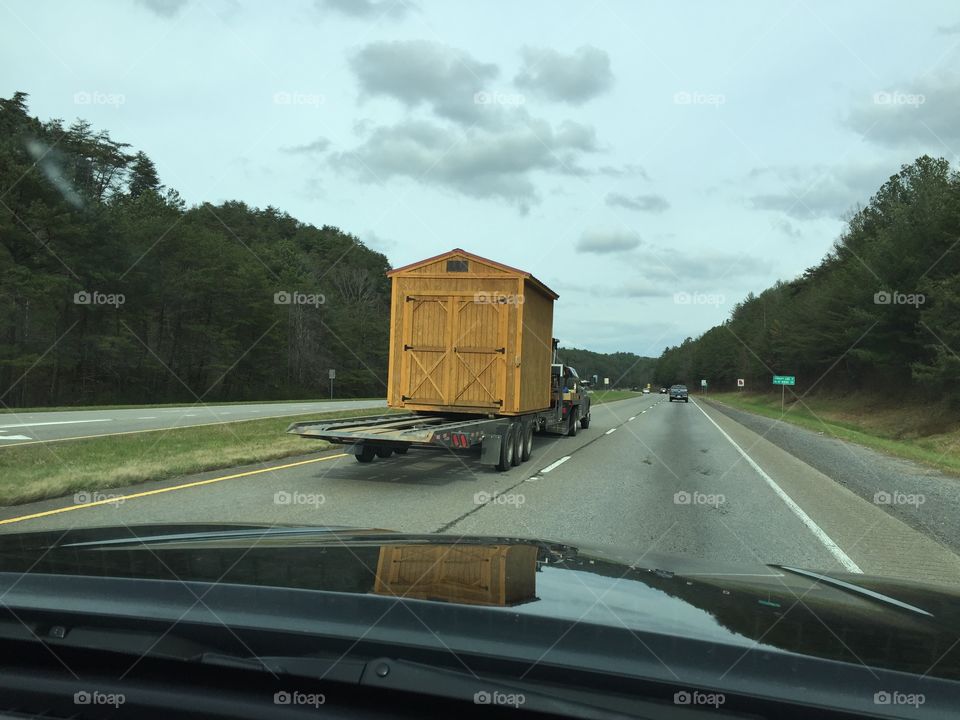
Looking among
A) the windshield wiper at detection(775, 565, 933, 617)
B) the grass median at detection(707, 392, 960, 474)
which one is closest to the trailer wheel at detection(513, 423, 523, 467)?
the grass median at detection(707, 392, 960, 474)

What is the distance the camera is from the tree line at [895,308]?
33188mm

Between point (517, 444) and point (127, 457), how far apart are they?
24.4 ft

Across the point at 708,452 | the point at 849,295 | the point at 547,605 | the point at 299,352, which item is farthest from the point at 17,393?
the point at 849,295

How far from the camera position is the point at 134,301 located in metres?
51.0

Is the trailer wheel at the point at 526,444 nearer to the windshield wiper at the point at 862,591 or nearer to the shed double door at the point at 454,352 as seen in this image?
the shed double door at the point at 454,352

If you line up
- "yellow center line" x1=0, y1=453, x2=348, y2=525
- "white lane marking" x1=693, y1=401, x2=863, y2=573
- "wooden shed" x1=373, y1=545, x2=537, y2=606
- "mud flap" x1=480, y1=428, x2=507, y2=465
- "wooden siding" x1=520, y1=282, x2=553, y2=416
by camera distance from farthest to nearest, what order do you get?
"wooden siding" x1=520, y1=282, x2=553, y2=416, "mud flap" x1=480, y1=428, x2=507, y2=465, "yellow center line" x1=0, y1=453, x2=348, y2=525, "white lane marking" x1=693, y1=401, x2=863, y2=573, "wooden shed" x1=373, y1=545, x2=537, y2=606

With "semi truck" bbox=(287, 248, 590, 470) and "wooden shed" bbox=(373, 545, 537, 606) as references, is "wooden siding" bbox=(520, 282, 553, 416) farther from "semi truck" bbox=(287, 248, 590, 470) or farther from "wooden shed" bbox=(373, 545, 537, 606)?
"wooden shed" bbox=(373, 545, 537, 606)

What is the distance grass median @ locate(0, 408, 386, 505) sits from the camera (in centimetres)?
981

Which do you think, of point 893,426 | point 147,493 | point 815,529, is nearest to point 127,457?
point 147,493

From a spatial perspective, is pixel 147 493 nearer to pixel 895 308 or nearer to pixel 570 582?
pixel 570 582

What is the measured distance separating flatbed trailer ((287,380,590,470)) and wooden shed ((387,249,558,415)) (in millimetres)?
489

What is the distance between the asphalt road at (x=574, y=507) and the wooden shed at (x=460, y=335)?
4.63ft

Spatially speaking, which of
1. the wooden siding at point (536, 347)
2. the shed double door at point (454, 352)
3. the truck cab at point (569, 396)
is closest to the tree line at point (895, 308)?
the truck cab at point (569, 396)

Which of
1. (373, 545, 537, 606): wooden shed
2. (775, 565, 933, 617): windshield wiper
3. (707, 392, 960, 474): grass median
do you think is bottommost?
(707, 392, 960, 474): grass median
